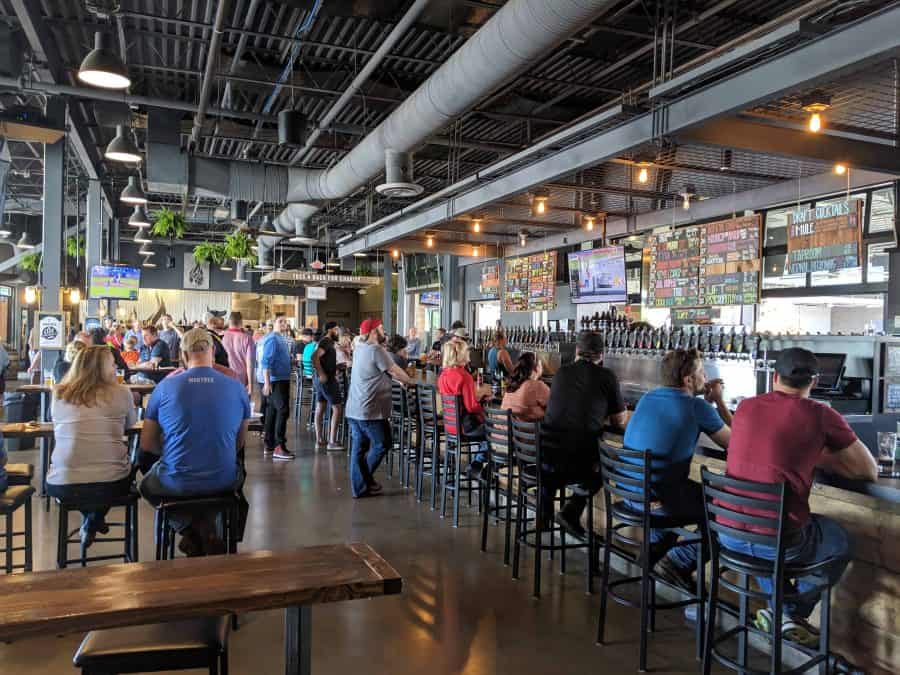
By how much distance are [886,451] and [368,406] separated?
4148 mm

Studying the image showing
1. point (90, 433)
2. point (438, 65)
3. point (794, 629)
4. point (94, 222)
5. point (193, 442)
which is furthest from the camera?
point (94, 222)

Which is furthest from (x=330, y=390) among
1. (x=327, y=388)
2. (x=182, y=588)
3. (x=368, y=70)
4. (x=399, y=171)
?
(x=182, y=588)

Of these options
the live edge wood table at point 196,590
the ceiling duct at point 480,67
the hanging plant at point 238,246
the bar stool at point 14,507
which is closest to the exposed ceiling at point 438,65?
the ceiling duct at point 480,67

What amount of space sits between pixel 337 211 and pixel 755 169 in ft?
37.6

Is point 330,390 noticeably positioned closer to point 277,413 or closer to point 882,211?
point 277,413

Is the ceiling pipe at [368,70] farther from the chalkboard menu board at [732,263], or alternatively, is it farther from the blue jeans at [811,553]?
the blue jeans at [811,553]

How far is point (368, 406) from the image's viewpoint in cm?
626

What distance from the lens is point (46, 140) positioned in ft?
28.1

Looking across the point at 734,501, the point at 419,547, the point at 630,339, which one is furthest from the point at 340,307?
the point at 734,501

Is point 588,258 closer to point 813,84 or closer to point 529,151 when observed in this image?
point 529,151

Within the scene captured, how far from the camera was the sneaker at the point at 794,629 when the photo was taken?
2930 millimetres

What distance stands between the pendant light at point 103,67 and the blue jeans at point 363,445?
3409mm

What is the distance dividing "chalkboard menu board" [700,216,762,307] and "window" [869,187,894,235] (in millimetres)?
1562

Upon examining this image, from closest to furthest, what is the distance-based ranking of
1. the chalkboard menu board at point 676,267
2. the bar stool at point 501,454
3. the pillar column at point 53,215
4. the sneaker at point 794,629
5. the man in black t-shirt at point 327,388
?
the sneaker at point 794,629 → the bar stool at point 501,454 → the chalkboard menu board at point 676,267 → the man in black t-shirt at point 327,388 → the pillar column at point 53,215
